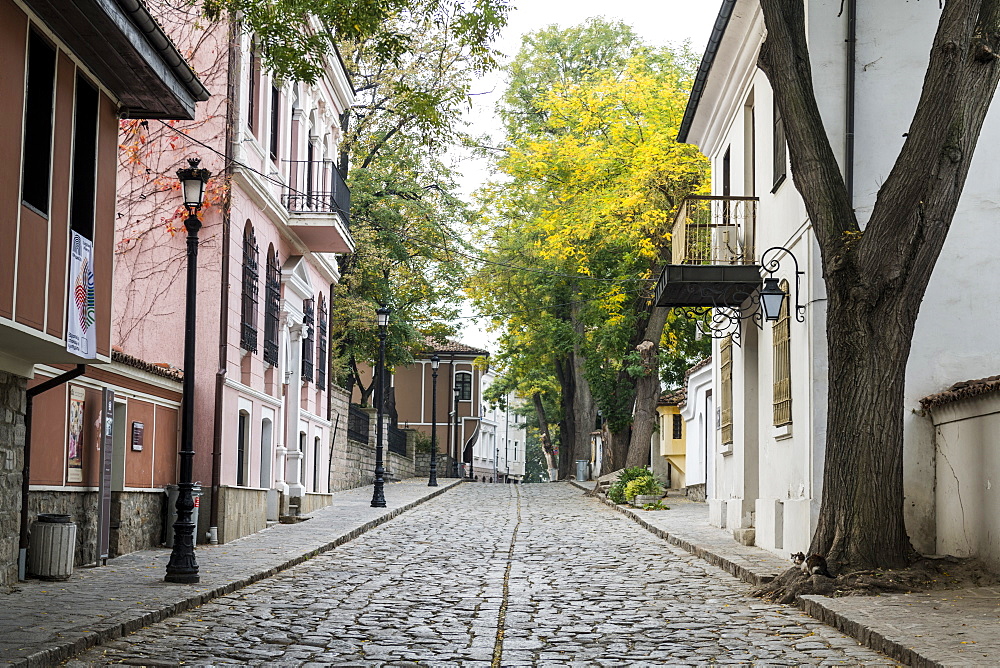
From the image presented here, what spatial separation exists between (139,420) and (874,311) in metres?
9.79

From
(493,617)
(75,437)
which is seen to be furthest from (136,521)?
(493,617)

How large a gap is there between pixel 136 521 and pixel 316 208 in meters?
10.5

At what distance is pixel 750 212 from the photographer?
709 inches

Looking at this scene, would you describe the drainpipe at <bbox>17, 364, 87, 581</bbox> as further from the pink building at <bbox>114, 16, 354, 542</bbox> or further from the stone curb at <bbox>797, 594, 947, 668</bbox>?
the stone curb at <bbox>797, 594, 947, 668</bbox>

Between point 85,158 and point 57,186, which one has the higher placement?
point 85,158

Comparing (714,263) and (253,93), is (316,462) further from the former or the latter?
(714,263)

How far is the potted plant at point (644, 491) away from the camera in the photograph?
91.1 feet

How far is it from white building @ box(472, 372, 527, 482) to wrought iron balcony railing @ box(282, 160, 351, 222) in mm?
48282

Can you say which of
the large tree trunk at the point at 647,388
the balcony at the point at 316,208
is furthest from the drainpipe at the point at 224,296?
the large tree trunk at the point at 647,388

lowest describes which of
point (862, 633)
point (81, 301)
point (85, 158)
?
point (862, 633)

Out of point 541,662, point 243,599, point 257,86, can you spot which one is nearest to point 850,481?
point 541,662

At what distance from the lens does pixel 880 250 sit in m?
11.2

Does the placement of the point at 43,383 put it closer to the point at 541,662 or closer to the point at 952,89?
the point at 541,662

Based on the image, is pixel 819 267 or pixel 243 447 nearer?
pixel 819 267
